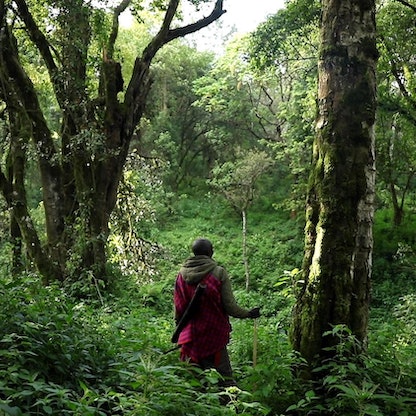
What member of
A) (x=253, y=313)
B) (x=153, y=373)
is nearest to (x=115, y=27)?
(x=253, y=313)

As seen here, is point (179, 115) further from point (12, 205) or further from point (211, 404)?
point (211, 404)

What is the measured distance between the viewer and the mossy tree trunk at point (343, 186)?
160 inches

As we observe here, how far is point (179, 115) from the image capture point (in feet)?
95.9

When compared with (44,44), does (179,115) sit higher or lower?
higher

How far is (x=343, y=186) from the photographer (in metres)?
4.09

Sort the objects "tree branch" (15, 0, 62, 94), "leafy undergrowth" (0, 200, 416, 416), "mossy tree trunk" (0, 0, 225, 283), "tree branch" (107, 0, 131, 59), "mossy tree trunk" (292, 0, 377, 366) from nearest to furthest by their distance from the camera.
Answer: "leafy undergrowth" (0, 200, 416, 416), "mossy tree trunk" (292, 0, 377, 366), "mossy tree trunk" (0, 0, 225, 283), "tree branch" (15, 0, 62, 94), "tree branch" (107, 0, 131, 59)

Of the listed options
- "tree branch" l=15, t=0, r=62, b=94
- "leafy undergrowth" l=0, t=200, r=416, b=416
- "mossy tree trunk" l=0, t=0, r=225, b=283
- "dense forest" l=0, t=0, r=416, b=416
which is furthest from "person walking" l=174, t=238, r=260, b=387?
"tree branch" l=15, t=0, r=62, b=94

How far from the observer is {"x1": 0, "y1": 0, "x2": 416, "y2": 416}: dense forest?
334 centimetres

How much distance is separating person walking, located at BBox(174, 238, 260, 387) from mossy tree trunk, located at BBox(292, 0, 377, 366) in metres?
0.59

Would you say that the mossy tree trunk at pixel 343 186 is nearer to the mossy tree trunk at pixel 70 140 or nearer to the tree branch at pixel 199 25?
the mossy tree trunk at pixel 70 140

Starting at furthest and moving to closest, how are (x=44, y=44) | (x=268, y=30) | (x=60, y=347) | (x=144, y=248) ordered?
(x=268, y=30), (x=144, y=248), (x=44, y=44), (x=60, y=347)

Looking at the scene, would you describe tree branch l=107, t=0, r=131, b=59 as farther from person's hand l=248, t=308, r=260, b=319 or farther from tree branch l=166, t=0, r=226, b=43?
person's hand l=248, t=308, r=260, b=319

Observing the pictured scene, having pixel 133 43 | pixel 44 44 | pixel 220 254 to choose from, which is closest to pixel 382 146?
pixel 220 254

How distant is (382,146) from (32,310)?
49.4 feet
